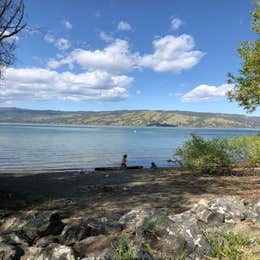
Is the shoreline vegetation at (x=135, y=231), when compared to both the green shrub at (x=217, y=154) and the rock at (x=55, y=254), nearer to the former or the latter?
the rock at (x=55, y=254)

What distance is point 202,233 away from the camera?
18.5 ft

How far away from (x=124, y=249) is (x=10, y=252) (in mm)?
2286

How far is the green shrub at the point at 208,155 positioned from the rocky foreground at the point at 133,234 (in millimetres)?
11848

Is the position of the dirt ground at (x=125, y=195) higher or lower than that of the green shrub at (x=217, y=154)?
lower

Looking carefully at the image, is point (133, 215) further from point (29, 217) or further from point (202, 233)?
point (29, 217)

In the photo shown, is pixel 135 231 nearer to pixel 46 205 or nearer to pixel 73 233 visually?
pixel 73 233

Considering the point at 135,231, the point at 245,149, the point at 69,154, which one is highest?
the point at 245,149

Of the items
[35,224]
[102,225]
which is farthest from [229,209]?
[35,224]

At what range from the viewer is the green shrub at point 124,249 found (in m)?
4.71

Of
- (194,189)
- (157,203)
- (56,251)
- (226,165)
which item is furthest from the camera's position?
(226,165)

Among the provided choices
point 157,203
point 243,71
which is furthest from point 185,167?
point 157,203

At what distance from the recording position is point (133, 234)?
6.19 metres

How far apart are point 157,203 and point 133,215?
12.9 feet

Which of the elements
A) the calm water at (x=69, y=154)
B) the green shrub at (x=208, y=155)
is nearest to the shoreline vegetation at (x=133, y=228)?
the green shrub at (x=208, y=155)
